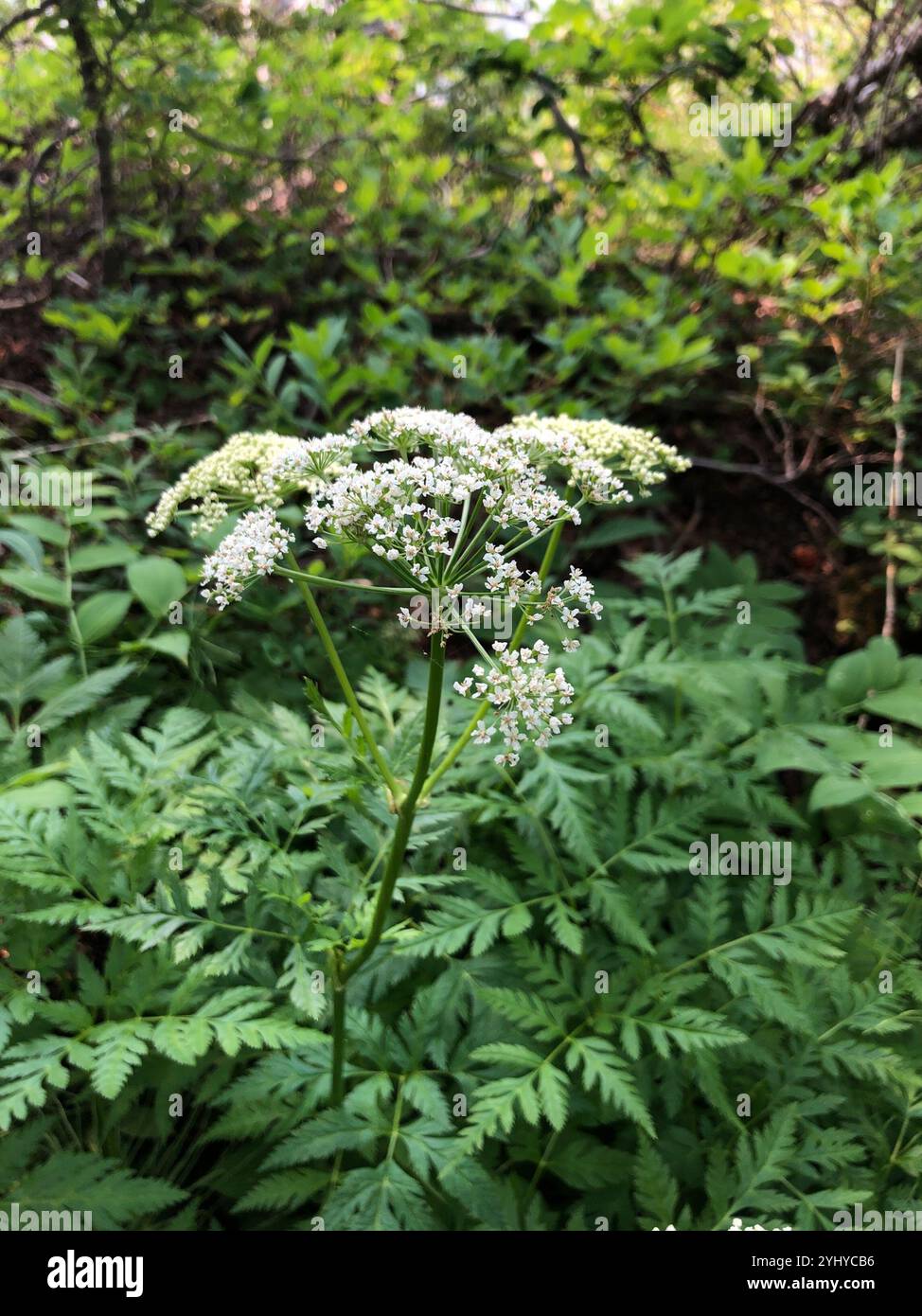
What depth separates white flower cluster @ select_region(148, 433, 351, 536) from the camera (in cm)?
184

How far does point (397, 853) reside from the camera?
67.1 inches

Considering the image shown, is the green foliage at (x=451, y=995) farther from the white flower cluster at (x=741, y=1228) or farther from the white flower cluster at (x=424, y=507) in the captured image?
the white flower cluster at (x=424, y=507)

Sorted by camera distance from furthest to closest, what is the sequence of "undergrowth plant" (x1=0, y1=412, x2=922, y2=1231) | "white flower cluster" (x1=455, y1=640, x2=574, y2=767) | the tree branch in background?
the tree branch in background < "undergrowth plant" (x1=0, y1=412, x2=922, y2=1231) < "white flower cluster" (x1=455, y1=640, x2=574, y2=767)

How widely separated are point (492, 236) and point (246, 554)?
392 centimetres

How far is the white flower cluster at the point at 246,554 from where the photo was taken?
5.36 feet

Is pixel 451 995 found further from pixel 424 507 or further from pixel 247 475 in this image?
pixel 247 475

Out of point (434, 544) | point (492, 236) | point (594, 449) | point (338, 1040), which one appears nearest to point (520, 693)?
point (434, 544)

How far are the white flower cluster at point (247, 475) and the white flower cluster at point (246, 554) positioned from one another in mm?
174

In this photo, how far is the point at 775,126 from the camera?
4.48 m

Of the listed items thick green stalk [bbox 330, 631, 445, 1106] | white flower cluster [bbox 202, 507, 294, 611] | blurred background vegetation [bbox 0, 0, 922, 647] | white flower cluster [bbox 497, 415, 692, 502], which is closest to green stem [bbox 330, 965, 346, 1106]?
thick green stalk [bbox 330, 631, 445, 1106]

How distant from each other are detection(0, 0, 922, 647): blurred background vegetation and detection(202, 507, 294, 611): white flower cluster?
87.1 inches

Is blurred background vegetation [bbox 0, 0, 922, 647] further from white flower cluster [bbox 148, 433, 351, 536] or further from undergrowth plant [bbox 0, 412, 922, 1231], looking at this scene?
undergrowth plant [bbox 0, 412, 922, 1231]
